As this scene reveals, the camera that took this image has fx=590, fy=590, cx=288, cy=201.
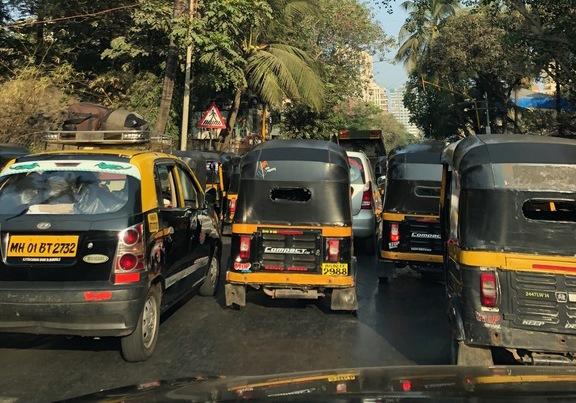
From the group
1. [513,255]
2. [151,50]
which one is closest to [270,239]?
[513,255]

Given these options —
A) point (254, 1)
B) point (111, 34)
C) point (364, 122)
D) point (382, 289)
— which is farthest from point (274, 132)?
point (364, 122)

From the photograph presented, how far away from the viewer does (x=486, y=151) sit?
15.4 ft

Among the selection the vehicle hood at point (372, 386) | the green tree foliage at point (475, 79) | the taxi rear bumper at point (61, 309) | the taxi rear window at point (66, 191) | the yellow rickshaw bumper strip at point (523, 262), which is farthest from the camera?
the green tree foliage at point (475, 79)

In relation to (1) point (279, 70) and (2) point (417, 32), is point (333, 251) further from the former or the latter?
(2) point (417, 32)

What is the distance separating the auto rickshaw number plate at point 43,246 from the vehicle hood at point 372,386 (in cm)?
244

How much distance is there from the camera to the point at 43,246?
16.3 feet

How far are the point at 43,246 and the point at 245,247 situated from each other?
8.01 ft

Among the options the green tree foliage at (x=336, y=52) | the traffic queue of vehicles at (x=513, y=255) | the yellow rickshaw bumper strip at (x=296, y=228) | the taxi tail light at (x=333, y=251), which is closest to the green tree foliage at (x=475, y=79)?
the green tree foliage at (x=336, y=52)

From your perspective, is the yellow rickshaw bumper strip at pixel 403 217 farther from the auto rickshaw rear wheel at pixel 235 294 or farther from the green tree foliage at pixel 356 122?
the green tree foliage at pixel 356 122

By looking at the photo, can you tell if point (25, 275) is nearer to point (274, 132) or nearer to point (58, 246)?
point (58, 246)

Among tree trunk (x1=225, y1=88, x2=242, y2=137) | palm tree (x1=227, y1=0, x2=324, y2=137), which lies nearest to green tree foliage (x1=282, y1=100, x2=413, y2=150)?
palm tree (x1=227, y1=0, x2=324, y2=137)

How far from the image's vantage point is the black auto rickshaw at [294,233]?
22.0 ft

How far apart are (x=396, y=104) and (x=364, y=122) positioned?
12408cm

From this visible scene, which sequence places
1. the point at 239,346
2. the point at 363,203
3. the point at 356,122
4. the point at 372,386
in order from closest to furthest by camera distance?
the point at 372,386 → the point at 239,346 → the point at 363,203 → the point at 356,122
